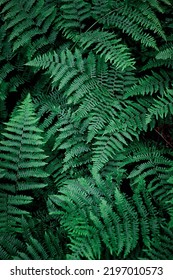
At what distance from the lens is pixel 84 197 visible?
3.56 meters

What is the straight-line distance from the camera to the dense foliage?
341 cm

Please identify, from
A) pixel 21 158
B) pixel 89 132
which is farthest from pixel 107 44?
pixel 21 158

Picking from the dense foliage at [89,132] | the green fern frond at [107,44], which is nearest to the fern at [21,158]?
the dense foliage at [89,132]

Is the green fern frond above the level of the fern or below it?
above

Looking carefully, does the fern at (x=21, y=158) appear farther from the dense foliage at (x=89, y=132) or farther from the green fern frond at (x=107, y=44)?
the green fern frond at (x=107, y=44)

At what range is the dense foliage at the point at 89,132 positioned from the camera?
11.2 ft

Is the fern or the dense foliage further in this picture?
the fern

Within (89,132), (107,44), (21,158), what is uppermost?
(107,44)

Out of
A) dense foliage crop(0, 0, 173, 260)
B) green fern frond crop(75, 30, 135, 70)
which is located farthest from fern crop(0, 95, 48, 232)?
green fern frond crop(75, 30, 135, 70)

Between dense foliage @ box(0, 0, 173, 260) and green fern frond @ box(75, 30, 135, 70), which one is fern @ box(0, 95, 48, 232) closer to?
dense foliage @ box(0, 0, 173, 260)

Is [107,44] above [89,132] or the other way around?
above

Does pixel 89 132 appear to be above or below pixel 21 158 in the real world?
above

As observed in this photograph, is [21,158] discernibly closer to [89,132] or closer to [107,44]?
[89,132]

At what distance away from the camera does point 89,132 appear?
3.81 metres
